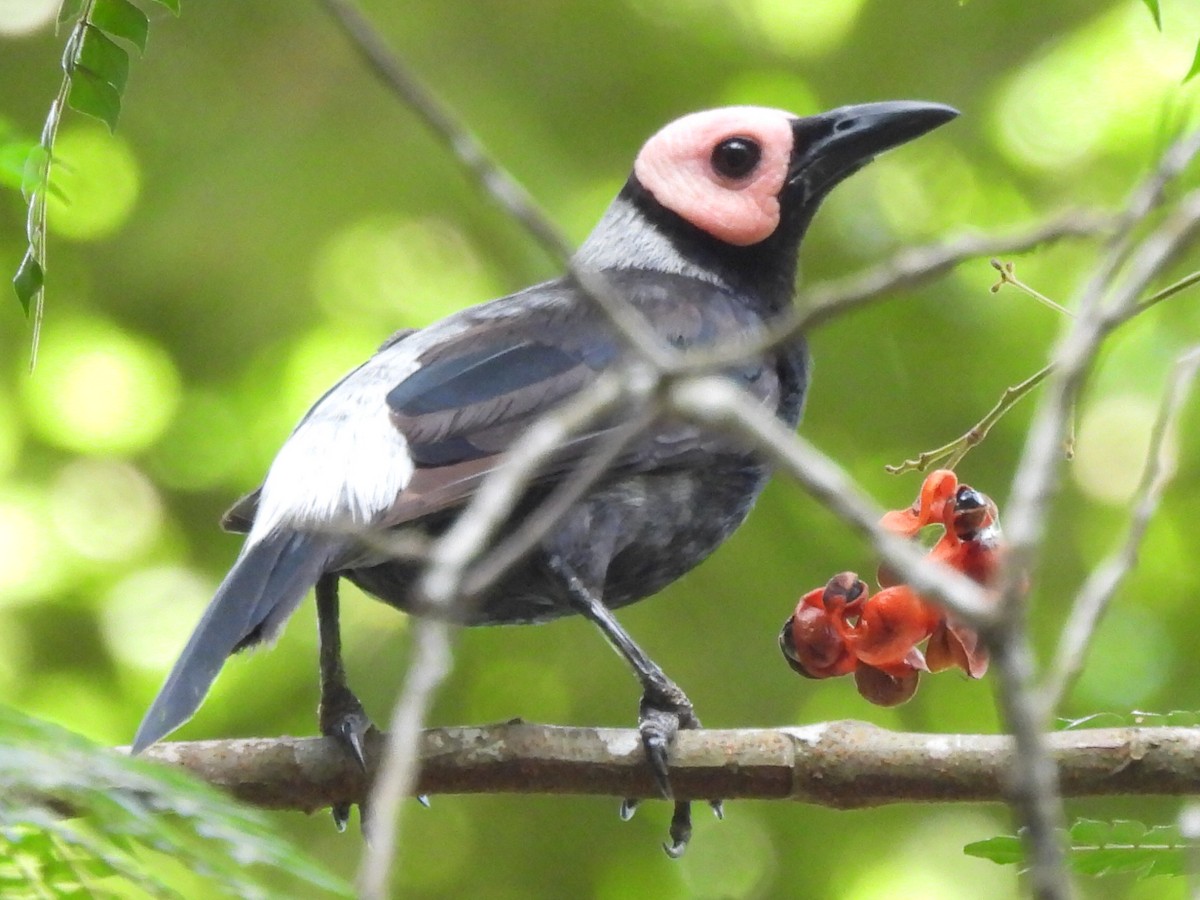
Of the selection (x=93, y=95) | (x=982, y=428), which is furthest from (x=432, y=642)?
(x=982, y=428)

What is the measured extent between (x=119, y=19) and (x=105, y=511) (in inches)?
109

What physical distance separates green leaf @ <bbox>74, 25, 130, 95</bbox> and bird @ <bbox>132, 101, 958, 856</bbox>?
730 millimetres

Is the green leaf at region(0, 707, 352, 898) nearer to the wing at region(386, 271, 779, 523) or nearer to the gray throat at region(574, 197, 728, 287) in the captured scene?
the wing at region(386, 271, 779, 523)

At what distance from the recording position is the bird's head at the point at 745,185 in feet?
11.3

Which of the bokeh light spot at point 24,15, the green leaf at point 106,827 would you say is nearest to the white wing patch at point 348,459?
the green leaf at point 106,827

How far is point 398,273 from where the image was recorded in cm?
470

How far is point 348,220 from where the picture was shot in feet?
15.7

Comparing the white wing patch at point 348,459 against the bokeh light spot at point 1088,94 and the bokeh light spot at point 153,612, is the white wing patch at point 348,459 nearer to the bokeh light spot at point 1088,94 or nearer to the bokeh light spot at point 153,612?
the bokeh light spot at point 153,612

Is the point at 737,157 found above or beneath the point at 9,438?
above

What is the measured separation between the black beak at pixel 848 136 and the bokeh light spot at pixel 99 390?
6.76 ft

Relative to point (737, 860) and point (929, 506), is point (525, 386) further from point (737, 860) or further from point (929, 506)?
point (737, 860)

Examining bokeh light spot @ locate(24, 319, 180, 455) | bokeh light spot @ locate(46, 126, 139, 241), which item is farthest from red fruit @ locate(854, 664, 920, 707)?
bokeh light spot @ locate(46, 126, 139, 241)

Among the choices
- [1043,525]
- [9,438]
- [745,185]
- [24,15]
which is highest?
[24,15]

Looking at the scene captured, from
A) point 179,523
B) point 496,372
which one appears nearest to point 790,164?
point 496,372
